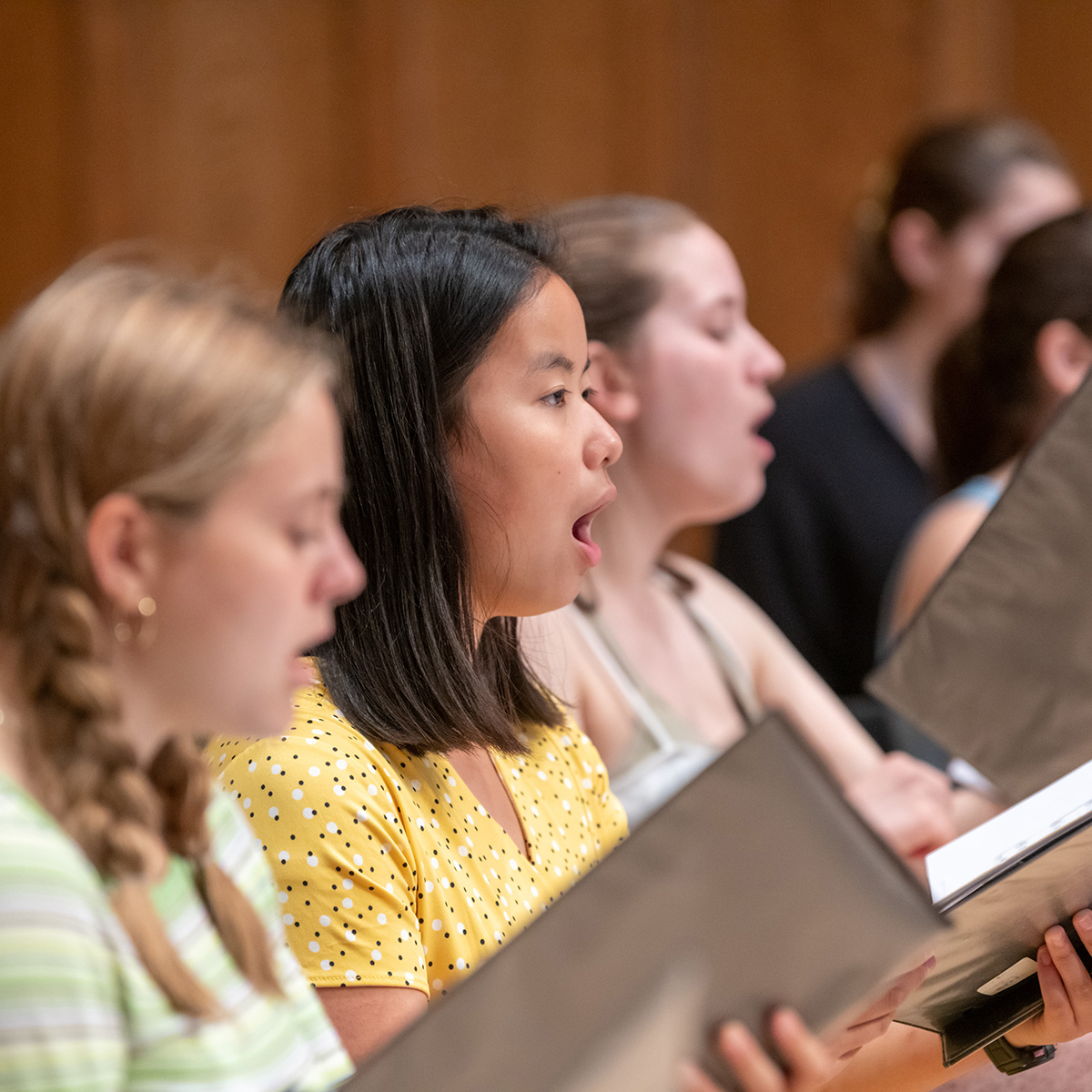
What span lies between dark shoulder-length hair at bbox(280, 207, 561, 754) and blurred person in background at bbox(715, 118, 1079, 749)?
1.49 m

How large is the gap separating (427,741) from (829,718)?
0.91 metres

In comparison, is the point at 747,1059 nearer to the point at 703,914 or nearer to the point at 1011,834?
the point at 703,914

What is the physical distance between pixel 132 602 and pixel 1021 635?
34.2 inches

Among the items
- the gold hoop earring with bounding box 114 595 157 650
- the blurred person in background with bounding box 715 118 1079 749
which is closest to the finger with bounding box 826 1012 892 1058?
the gold hoop earring with bounding box 114 595 157 650

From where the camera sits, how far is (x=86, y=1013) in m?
0.59

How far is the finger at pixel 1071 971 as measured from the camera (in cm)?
98

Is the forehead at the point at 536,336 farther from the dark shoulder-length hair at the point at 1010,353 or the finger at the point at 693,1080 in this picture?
the dark shoulder-length hair at the point at 1010,353

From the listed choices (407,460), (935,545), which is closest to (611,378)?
(935,545)

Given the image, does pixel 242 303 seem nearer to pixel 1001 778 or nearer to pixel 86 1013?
pixel 86 1013

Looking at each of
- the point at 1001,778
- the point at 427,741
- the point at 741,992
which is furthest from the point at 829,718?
the point at 741,992

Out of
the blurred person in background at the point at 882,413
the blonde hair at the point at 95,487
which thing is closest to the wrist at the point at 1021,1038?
the blonde hair at the point at 95,487

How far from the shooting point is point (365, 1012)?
918 millimetres

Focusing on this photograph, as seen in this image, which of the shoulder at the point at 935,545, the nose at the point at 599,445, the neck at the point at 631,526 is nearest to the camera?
the nose at the point at 599,445

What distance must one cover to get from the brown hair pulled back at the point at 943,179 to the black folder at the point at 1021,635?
143 cm
